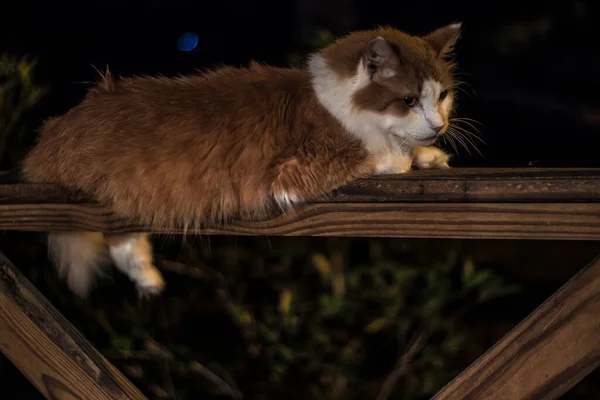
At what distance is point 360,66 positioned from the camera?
124cm

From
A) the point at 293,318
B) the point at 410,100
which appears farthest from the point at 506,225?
the point at 293,318

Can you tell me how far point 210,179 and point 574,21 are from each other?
104cm

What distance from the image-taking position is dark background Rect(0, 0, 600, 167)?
1636 mm

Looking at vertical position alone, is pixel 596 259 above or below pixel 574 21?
below

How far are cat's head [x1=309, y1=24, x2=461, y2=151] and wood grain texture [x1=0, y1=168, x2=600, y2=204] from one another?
16 centimetres

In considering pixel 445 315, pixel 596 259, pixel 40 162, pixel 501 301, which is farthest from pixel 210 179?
pixel 501 301

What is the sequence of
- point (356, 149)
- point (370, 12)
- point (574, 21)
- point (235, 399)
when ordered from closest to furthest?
1. point (356, 149)
2. point (574, 21)
3. point (370, 12)
4. point (235, 399)

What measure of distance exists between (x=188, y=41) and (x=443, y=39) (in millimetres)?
832

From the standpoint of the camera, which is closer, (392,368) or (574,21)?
(574,21)

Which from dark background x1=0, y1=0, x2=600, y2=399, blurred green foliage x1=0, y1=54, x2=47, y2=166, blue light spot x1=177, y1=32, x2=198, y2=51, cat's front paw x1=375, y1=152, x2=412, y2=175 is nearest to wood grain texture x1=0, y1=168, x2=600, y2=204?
cat's front paw x1=375, y1=152, x2=412, y2=175

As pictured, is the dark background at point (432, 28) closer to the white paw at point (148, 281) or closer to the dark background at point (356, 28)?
the dark background at point (356, 28)

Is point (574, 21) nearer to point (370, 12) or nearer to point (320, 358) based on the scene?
point (370, 12)

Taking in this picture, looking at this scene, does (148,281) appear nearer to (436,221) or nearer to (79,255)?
(79,255)

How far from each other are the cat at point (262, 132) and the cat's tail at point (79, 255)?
0.75ft
